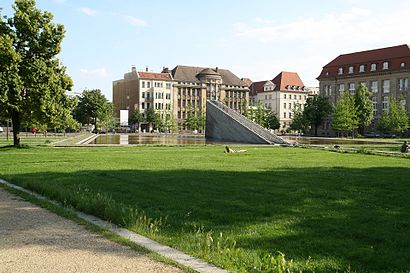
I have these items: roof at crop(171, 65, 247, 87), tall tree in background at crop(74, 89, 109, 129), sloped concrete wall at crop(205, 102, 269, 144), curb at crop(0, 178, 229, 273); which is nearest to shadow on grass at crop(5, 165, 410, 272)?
curb at crop(0, 178, 229, 273)

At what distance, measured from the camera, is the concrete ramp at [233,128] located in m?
48.4

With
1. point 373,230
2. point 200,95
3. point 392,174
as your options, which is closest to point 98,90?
point 200,95

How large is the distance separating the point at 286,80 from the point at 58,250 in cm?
15028

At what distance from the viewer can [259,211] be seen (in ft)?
32.7

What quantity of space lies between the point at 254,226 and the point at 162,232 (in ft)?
5.61

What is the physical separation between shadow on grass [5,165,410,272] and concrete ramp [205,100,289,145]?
98.0ft

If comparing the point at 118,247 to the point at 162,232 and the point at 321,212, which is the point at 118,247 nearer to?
the point at 162,232

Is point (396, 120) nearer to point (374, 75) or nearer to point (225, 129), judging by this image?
point (374, 75)

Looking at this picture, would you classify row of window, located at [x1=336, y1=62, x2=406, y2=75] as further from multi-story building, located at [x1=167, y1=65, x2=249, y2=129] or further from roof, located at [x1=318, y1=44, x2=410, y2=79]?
multi-story building, located at [x1=167, y1=65, x2=249, y2=129]

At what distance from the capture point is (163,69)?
152 meters

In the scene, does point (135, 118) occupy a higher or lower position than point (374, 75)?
lower

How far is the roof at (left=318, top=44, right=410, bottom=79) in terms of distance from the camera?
9788cm

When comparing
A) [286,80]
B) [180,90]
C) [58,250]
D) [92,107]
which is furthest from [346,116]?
[58,250]

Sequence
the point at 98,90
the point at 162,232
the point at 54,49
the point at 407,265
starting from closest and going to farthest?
the point at 407,265, the point at 162,232, the point at 54,49, the point at 98,90
